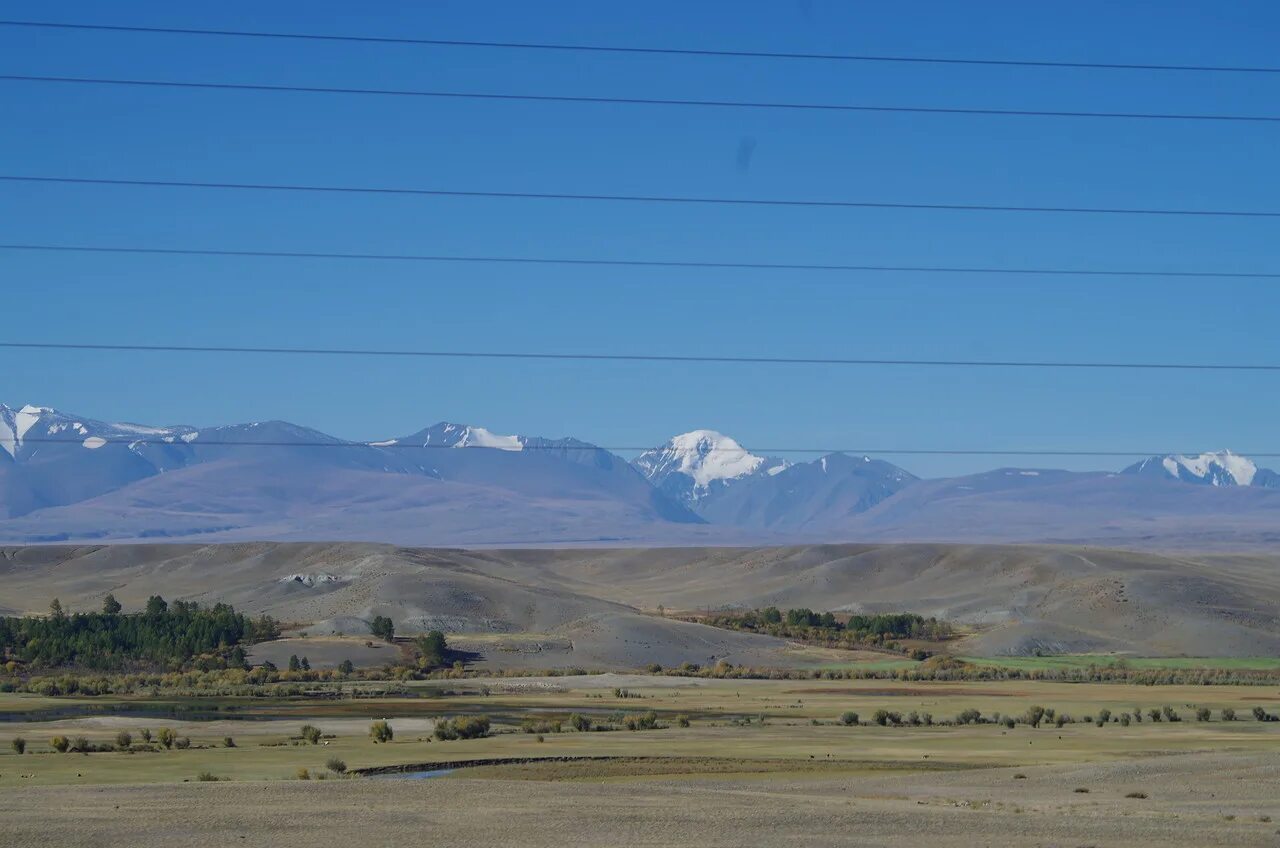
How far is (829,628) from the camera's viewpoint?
174 m

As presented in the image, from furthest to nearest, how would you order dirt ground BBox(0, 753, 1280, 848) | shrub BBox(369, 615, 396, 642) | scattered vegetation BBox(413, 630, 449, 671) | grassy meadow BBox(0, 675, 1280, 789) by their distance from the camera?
shrub BBox(369, 615, 396, 642)
scattered vegetation BBox(413, 630, 449, 671)
grassy meadow BBox(0, 675, 1280, 789)
dirt ground BBox(0, 753, 1280, 848)

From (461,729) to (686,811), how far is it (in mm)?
28538

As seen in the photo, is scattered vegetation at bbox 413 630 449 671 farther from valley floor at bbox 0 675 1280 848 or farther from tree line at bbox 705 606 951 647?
tree line at bbox 705 606 951 647

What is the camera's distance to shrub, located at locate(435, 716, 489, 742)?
235 feet

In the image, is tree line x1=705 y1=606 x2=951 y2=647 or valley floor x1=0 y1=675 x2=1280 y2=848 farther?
tree line x1=705 y1=606 x2=951 y2=647

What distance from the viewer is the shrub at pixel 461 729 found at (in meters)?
71.5

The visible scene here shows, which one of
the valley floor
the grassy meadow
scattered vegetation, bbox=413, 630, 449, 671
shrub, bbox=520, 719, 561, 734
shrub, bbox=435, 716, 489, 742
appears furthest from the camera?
scattered vegetation, bbox=413, 630, 449, 671

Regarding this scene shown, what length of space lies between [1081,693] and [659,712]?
1246 inches

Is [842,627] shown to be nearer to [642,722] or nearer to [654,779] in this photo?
[642,722]

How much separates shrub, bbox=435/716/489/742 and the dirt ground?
59.1ft

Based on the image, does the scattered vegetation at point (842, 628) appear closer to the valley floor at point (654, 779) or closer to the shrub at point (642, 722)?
the valley floor at point (654, 779)

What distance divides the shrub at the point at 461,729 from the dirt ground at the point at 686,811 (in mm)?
18011

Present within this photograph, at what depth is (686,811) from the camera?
45094mm

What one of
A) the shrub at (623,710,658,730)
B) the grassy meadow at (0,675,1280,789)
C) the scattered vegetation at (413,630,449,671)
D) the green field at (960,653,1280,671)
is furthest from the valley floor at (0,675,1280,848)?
the green field at (960,653,1280,671)
